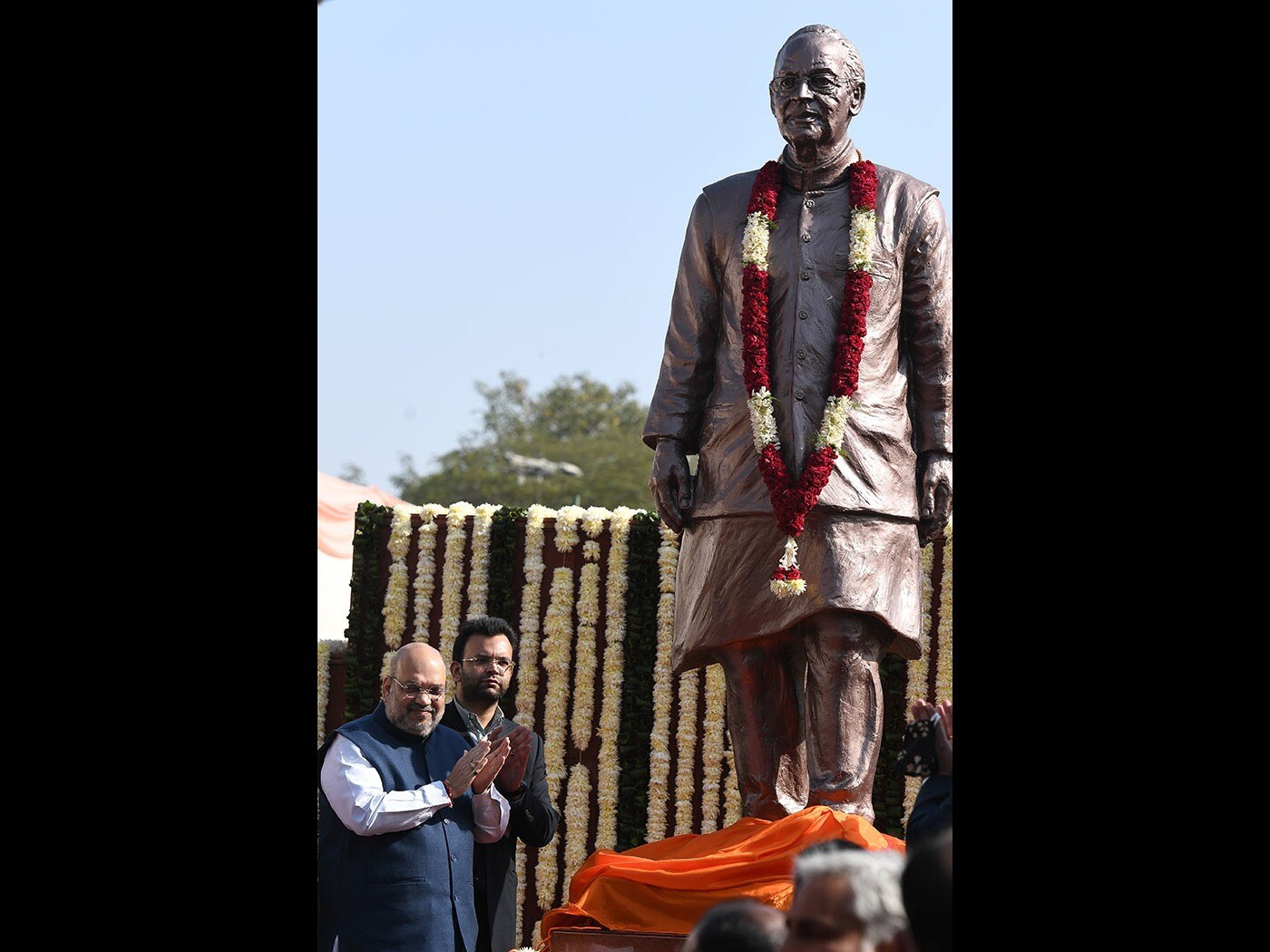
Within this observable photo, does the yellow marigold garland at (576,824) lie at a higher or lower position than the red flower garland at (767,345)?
lower

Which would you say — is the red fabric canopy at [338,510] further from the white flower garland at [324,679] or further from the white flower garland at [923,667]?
the white flower garland at [923,667]

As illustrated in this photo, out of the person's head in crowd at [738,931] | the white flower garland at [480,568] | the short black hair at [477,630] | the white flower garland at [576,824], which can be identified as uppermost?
the white flower garland at [480,568]

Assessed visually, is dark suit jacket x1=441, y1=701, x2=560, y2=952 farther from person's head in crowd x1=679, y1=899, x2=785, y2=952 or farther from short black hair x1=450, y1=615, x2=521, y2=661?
person's head in crowd x1=679, y1=899, x2=785, y2=952

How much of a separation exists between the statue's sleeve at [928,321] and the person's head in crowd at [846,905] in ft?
7.92

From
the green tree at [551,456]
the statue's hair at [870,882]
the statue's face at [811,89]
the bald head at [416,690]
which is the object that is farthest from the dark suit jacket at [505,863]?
the green tree at [551,456]

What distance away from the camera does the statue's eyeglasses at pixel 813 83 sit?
5184 mm

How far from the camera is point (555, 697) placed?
8586 mm

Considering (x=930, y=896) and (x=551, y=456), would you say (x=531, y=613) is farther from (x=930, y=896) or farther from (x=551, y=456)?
(x=551, y=456)

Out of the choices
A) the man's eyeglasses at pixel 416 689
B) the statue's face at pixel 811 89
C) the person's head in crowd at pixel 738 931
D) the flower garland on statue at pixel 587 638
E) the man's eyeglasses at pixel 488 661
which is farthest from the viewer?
the flower garland on statue at pixel 587 638

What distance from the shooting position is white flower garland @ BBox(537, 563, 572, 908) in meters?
8.48

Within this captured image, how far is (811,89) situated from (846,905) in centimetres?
298
